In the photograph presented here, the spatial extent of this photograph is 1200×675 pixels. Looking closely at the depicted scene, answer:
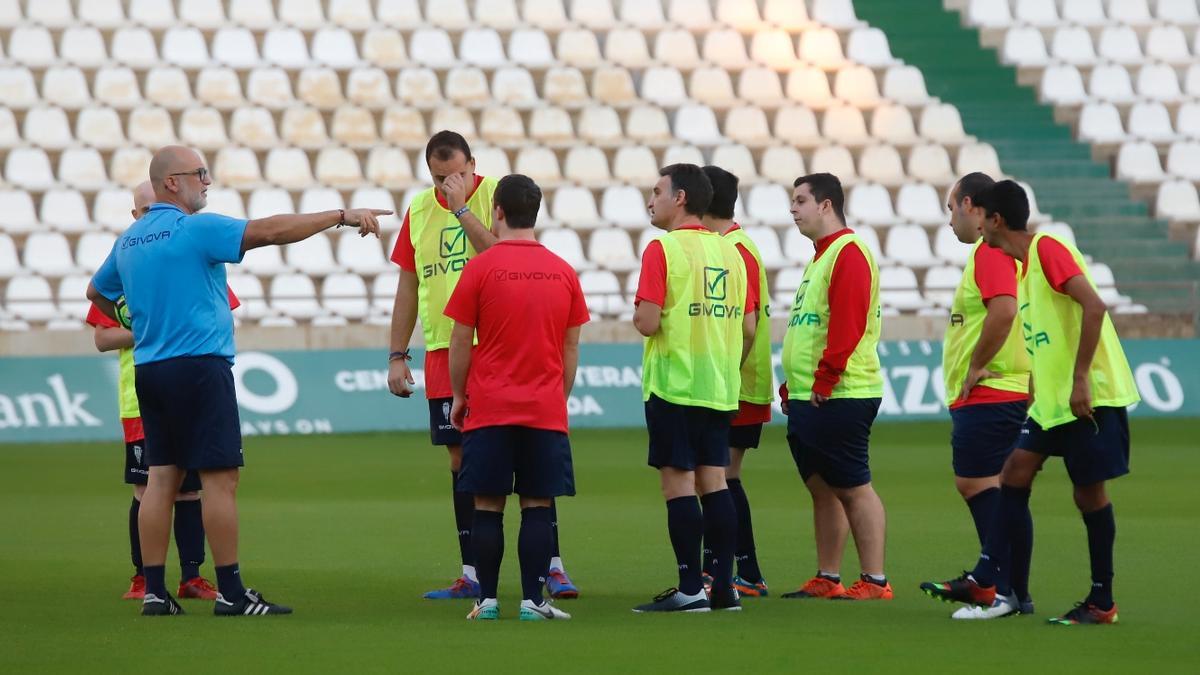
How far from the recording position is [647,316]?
318 inches

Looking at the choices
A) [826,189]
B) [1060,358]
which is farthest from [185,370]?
[1060,358]

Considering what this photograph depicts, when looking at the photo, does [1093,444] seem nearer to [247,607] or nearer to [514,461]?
[514,461]

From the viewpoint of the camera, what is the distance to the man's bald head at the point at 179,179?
820 centimetres

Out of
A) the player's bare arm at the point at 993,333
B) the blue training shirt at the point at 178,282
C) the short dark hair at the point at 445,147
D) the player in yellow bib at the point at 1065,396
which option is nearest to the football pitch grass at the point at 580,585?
the player in yellow bib at the point at 1065,396

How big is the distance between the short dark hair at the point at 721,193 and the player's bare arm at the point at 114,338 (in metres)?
2.90

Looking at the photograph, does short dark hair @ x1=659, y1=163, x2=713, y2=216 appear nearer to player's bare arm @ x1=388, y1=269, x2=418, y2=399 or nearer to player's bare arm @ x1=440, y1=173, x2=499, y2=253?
player's bare arm @ x1=440, y1=173, x2=499, y2=253

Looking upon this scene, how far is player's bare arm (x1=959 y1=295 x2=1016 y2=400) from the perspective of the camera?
828 cm

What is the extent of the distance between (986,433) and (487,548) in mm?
2400

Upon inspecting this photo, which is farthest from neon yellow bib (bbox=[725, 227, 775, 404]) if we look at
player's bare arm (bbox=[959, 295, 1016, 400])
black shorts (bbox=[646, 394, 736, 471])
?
player's bare arm (bbox=[959, 295, 1016, 400])

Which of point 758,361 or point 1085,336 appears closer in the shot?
point 1085,336

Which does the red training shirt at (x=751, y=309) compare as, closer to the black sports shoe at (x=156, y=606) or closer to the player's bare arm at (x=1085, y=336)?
the player's bare arm at (x=1085, y=336)

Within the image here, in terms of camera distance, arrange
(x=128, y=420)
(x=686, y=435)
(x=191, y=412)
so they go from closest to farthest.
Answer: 1. (x=191, y=412)
2. (x=686, y=435)
3. (x=128, y=420)

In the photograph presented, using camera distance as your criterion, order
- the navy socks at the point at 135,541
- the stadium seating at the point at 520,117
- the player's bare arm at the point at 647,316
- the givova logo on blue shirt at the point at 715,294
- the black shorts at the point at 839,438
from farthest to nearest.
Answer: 1. the stadium seating at the point at 520,117
2. the navy socks at the point at 135,541
3. the black shorts at the point at 839,438
4. the givova logo on blue shirt at the point at 715,294
5. the player's bare arm at the point at 647,316

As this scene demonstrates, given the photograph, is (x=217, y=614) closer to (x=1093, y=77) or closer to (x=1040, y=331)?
(x=1040, y=331)
